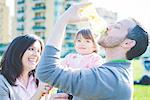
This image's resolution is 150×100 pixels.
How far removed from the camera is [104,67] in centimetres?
113

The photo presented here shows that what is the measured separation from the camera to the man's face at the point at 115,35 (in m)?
1.13

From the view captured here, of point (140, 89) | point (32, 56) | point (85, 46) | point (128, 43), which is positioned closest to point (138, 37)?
point (128, 43)

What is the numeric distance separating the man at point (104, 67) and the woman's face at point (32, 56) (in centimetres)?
63

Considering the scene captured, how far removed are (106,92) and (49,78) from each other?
0.15 meters

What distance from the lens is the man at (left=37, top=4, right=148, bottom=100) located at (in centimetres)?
109

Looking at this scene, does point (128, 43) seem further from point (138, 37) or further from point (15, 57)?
point (15, 57)

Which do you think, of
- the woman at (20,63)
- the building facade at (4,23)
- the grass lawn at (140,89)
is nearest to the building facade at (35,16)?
the building facade at (4,23)

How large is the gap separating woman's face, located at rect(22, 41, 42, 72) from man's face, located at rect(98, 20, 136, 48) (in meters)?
0.67

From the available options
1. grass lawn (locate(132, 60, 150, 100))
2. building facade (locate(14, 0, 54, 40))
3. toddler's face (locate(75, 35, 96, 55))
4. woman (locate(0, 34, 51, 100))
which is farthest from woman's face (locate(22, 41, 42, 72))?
building facade (locate(14, 0, 54, 40))

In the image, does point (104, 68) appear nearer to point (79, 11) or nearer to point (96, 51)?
point (79, 11)

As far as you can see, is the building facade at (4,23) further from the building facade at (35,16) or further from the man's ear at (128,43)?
the man's ear at (128,43)

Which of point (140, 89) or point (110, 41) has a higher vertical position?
point (110, 41)

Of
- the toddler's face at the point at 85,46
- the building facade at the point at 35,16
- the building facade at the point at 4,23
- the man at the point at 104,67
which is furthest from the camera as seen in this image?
Answer: the building facade at the point at 4,23

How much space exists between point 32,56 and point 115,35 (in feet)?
2.29
